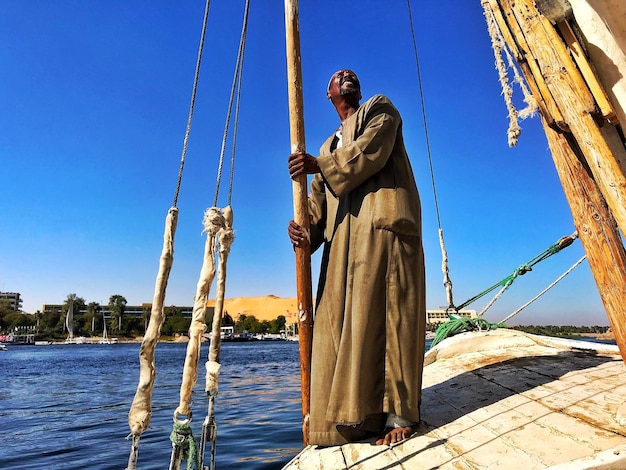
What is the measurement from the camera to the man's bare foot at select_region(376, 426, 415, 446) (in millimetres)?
2148

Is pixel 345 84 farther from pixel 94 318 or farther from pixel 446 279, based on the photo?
pixel 94 318

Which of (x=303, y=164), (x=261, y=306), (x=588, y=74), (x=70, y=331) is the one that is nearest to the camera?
(x=588, y=74)

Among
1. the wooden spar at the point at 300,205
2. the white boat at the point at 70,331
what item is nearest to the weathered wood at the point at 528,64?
the wooden spar at the point at 300,205

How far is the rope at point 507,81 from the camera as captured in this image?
2512 mm

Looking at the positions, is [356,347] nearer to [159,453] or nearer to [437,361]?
[437,361]

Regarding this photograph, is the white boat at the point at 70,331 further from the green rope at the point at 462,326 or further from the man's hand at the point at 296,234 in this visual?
the man's hand at the point at 296,234

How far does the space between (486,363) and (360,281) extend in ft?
8.81

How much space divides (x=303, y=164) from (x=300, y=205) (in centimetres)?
27

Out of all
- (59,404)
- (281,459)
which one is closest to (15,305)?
(59,404)

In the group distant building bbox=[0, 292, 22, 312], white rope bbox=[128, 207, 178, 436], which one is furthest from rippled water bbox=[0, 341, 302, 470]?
distant building bbox=[0, 292, 22, 312]

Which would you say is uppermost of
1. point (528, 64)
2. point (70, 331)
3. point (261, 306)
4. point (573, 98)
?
point (261, 306)

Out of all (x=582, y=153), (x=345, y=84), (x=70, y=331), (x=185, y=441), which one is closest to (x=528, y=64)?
(x=582, y=153)

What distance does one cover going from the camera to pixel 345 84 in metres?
2.95

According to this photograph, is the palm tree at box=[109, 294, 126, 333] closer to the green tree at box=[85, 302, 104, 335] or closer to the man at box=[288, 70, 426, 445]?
the green tree at box=[85, 302, 104, 335]
